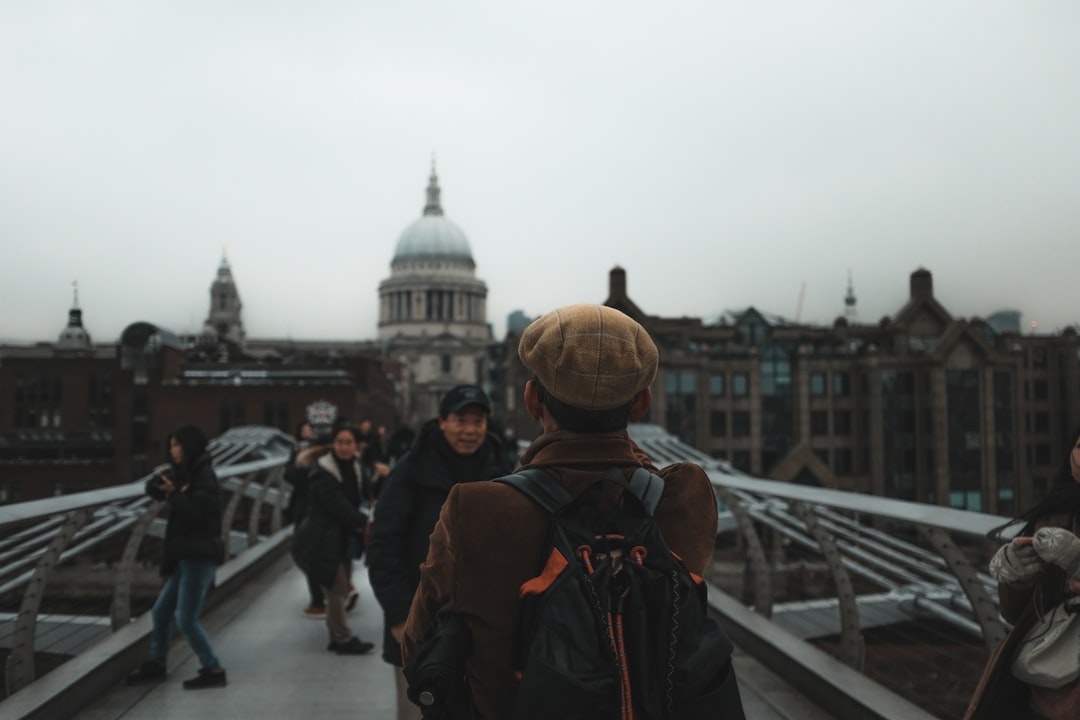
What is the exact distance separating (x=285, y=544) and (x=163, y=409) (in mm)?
46653

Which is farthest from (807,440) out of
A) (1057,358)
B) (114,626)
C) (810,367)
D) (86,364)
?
(114,626)

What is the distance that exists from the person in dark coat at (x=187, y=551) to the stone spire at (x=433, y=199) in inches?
6250

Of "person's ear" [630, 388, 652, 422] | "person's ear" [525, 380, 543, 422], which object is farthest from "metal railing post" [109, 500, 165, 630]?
"person's ear" [630, 388, 652, 422]

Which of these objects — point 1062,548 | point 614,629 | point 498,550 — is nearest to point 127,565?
point 498,550

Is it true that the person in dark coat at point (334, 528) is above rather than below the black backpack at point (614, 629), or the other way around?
below

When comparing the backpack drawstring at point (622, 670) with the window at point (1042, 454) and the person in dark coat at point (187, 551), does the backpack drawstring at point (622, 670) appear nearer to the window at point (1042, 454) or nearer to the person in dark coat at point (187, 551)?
the person in dark coat at point (187, 551)

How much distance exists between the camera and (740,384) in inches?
2562

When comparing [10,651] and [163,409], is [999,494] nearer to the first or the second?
[163,409]

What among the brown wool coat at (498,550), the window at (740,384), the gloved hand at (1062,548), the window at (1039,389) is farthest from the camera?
the window at (1039,389)

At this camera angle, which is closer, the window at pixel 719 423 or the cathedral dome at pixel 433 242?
the window at pixel 719 423

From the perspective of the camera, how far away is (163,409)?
5525 centimetres

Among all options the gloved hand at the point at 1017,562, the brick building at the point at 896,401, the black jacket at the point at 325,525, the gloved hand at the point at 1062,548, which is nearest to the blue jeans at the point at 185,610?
the black jacket at the point at 325,525

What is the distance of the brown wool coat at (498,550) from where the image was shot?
7.77 feet

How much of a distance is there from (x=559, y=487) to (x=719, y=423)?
63.2m
